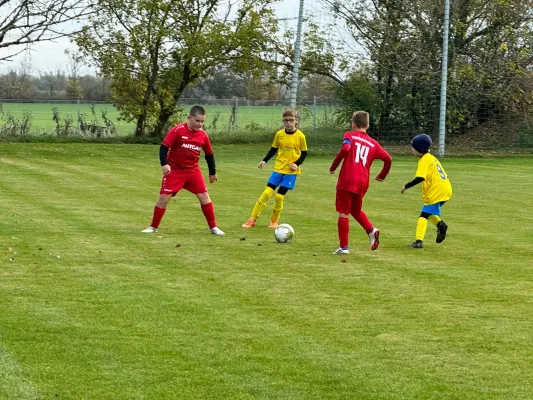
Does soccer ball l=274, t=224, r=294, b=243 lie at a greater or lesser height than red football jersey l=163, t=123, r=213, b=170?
lesser

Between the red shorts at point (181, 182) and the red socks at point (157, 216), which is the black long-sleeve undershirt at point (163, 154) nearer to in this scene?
the red shorts at point (181, 182)

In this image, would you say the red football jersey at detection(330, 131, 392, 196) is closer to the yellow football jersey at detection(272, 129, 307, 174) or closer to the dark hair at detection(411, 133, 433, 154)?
the dark hair at detection(411, 133, 433, 154)

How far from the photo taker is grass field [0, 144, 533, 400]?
18.7 ft

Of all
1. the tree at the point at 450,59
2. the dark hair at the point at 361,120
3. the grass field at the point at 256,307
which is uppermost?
→ the tree at the point at 450,59

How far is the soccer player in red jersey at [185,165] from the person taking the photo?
1214 cm

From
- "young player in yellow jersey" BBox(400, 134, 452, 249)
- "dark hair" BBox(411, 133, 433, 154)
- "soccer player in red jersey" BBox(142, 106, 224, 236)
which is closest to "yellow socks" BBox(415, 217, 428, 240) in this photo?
"young player in yellow jersey" BBox(400, 134, 452, 249)

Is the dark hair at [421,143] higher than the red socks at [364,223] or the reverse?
higher

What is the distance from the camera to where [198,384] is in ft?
18.4

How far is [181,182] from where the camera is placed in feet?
40.2

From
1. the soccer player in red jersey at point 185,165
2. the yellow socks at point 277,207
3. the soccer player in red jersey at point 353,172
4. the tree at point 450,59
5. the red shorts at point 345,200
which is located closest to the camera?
the soccer player in red jersey at point 353,172

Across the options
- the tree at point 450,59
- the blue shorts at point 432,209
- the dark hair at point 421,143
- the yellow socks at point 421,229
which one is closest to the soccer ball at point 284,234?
the yellow socks at point 421,229

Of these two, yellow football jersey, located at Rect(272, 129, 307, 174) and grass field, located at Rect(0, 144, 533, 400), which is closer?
grass field, located at Rect(0, 144, 533, 400)

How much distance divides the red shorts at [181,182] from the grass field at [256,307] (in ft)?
1.78

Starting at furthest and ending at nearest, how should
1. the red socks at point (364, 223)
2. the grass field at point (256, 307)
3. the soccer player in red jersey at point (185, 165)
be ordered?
1. the soccer player in red jersey at point (185, 165)
2. the red socks at point (364, 223)
3. the grass field at point (256, 307)
